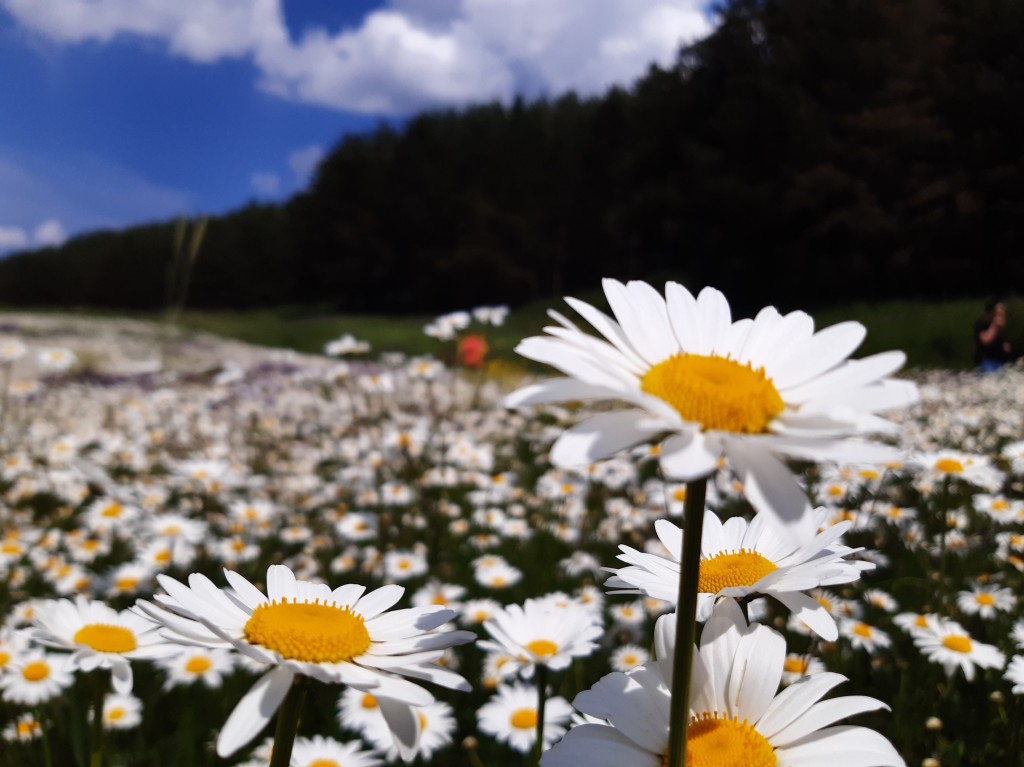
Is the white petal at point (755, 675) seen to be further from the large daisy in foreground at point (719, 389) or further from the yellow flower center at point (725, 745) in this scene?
the large daisy in foreground at point (719, 389)

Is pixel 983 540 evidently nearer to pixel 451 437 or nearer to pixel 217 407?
pixel 451 437

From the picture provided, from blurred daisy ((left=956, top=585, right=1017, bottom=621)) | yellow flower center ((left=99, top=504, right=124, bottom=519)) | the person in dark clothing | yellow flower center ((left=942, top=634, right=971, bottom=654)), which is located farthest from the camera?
the person in dark clothing

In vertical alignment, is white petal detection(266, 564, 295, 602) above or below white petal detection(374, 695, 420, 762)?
above

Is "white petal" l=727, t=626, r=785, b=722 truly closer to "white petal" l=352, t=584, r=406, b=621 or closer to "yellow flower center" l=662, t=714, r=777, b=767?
"yellow flower center" l=662, t=714, r=777, b=767

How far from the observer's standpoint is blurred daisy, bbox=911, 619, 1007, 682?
210 centimetres

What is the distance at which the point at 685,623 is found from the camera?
572 mm

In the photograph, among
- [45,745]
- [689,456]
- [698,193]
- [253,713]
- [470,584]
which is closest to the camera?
[689,456]

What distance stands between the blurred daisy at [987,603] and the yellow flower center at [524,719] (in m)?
1.58

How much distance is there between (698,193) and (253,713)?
25.2m

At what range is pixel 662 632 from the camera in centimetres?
79

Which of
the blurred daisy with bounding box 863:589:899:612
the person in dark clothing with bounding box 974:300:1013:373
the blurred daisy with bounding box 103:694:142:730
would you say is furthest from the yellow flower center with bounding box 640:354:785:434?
the person in dark clothing with bounding box 974:300:1013:373

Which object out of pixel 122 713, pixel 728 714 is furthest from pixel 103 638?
pixel 122 713

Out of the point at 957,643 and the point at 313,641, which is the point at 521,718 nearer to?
the point at 957,643

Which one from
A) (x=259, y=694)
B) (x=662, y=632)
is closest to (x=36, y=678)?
(x=259, y=694)
